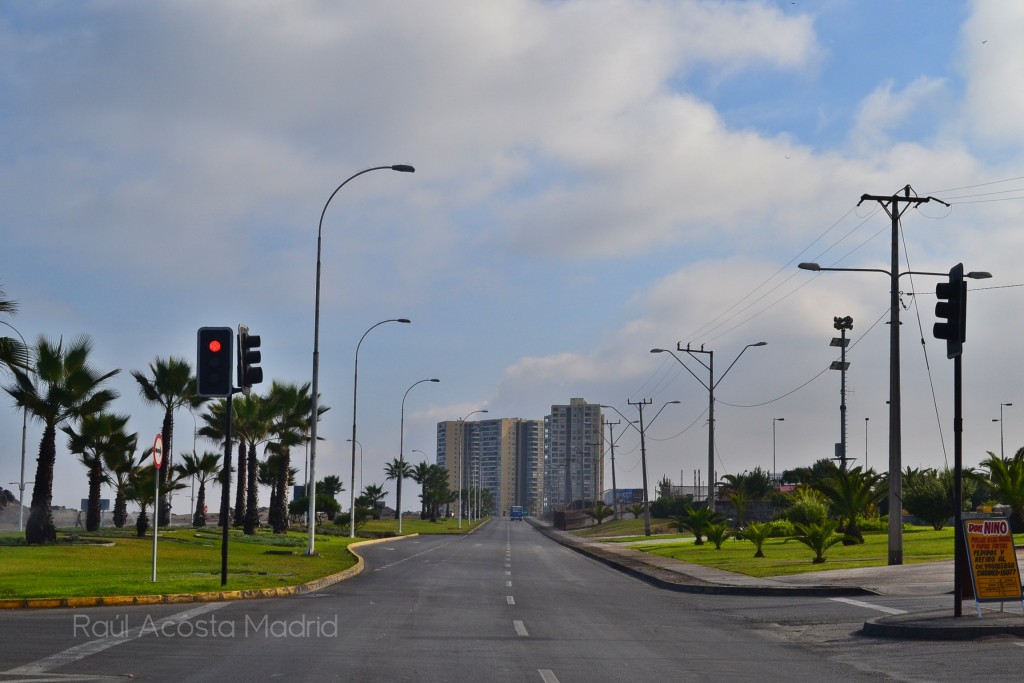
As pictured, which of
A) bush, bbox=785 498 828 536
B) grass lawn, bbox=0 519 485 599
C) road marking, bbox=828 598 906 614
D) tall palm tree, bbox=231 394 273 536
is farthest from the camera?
tall palm tree, bbox=231 394 273 536

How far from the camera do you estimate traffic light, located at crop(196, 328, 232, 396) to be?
21062mm

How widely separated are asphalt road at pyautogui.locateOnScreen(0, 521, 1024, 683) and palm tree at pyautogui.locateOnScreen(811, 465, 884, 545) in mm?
17890

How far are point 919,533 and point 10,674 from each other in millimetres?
43123

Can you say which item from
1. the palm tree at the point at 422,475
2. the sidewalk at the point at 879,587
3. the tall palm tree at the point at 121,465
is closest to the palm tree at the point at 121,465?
the tall palm tree at the point at 121,465

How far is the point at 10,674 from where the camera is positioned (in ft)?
35.6

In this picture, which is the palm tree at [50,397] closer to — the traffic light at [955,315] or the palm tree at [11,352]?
the palm tree at [11,352]

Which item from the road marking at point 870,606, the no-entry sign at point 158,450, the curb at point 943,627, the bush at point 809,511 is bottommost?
the road marking at point 870,606

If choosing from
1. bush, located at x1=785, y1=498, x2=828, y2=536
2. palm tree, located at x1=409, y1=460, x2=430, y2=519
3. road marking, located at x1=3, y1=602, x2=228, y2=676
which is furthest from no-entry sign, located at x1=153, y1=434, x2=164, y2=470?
palm tree, located at x1=409, y1=460, x2=430, y2=519

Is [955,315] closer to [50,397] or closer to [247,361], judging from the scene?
[247,361]

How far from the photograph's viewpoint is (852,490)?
→ 39.8 meters

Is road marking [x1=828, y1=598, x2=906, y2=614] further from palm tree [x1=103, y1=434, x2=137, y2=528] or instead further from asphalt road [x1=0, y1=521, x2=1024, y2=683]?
palm tree [x1=103, y1=434, x2=137, y2=528]

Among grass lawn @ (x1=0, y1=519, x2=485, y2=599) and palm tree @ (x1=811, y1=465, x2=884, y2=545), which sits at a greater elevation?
palm tree @ (x1=811, y1=465, x2=884, y2=545)

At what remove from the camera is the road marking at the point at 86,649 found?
1124 cm

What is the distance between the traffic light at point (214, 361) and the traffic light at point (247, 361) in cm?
68
